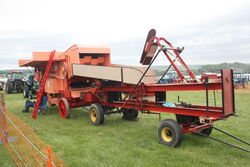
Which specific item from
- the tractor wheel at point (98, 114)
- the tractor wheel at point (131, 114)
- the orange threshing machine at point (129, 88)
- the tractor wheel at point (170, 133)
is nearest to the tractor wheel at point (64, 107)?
the orange threshing machine at point (129, 88)

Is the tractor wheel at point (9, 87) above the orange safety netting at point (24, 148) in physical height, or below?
above

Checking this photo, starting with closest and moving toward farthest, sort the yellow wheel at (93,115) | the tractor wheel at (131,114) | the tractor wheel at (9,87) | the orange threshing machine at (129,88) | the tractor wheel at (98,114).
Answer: the orange threshing machine at (129,88) → the tractor wheel at (98,114) → the yellow wheel at (93,115) → the tractor wheel at (131,114) → the tractor wheel at (9,87)

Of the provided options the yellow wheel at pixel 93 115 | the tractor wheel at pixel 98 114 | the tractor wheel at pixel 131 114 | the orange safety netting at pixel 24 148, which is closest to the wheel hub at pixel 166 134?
the orange safety netting at pixel 24 148

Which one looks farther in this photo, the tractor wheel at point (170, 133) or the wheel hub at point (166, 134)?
the wheel hub at point (166, 134)

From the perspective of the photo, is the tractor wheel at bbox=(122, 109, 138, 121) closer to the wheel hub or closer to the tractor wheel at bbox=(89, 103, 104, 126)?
the tractor wheel at bbox=(89, 103, 104, 126)

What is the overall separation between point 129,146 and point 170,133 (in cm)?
97

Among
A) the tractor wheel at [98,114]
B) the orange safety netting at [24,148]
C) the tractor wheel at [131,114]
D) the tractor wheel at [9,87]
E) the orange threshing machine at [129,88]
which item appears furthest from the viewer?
the tractor wheel at [9,87]

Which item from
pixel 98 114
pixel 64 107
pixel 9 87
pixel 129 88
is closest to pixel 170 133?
pixel 129 88

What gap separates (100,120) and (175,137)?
295 centimetres

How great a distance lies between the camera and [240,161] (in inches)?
160

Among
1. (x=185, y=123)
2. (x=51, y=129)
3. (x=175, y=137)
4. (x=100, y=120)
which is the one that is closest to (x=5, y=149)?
(x=51, y=129)

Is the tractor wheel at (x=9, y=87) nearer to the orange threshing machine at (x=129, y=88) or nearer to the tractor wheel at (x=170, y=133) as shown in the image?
the orange threshing machine at (x=129, y=88)

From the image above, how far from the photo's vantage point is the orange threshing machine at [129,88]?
4.57 meters

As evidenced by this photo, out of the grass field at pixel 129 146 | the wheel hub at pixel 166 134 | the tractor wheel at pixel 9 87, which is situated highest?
the tractor wheel at pixel 9 87
